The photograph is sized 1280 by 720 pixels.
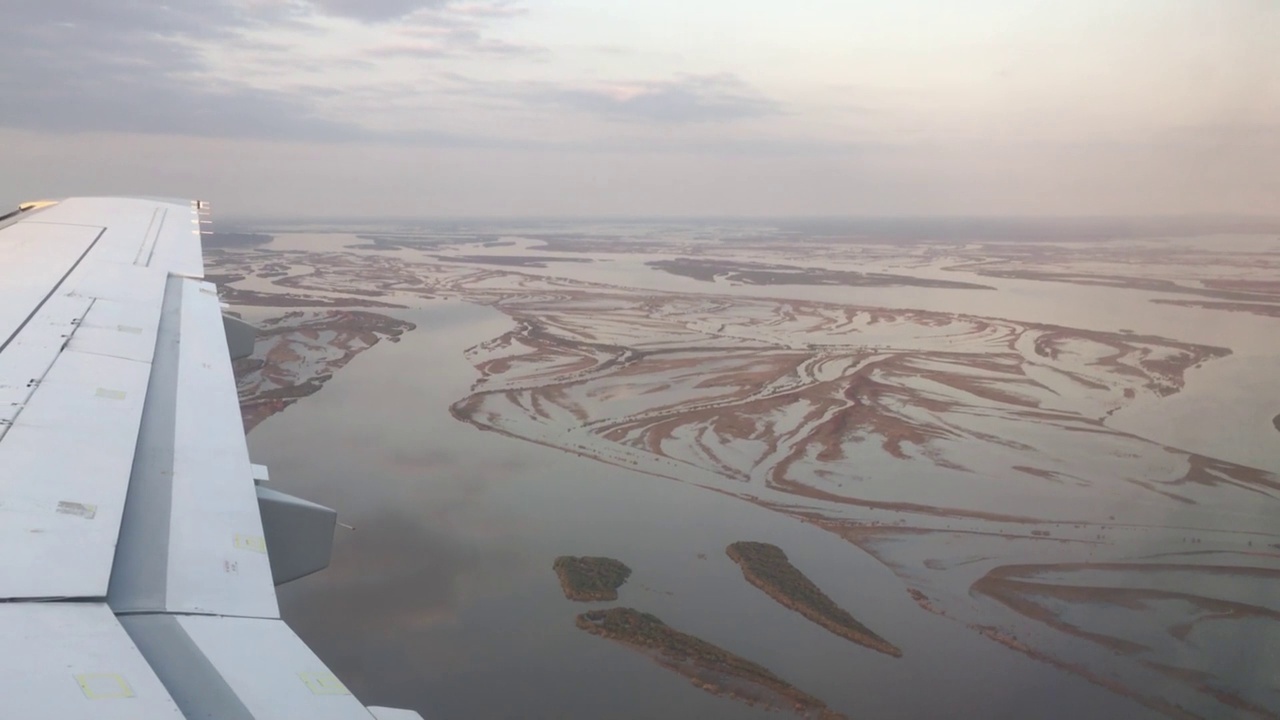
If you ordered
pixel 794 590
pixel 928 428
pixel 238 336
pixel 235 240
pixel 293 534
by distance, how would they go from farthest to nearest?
pixel 235 240, pixel 928 428, pixel 794 590, pixel 238 336, pixel 293 534

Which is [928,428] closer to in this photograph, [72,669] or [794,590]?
[794,590]

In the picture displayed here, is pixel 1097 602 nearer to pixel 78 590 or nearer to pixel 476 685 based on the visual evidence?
pixel 476 685

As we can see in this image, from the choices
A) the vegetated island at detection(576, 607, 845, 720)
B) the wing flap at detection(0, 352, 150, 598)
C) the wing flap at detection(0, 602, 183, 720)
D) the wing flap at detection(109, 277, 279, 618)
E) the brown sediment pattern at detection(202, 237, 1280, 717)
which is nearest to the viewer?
the wing flap at detection(0, 602, 183, 720)

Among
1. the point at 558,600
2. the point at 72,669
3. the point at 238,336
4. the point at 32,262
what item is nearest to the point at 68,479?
the point at 72,669

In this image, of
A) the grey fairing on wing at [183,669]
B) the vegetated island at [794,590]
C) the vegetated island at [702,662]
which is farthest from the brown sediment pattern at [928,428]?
the grey fairing on wing at [183,669]

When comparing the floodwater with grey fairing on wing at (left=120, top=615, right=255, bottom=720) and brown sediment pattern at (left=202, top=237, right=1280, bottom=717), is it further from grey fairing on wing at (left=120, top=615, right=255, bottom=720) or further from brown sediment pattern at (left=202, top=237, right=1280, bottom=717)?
grey fairing on wing at (left=120, top=615, right=255, bottom=720)

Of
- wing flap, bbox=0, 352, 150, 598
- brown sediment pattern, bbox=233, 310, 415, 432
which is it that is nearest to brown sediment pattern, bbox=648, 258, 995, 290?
brown sediment pattern, bbox=233, 310, 415, 432
